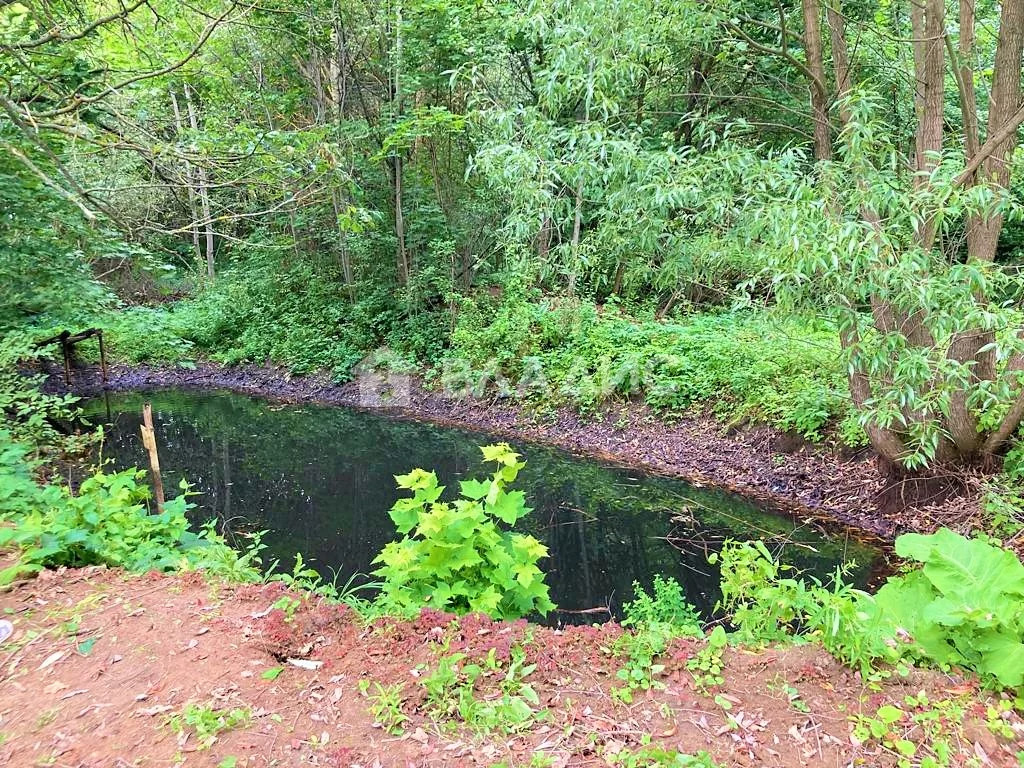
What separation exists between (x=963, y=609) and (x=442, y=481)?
6.03 m

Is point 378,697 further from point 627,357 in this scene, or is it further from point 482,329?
point 482,329

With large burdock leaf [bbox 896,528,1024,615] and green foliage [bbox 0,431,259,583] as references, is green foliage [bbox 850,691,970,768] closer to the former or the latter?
large burdock leaf [bbox 896,528,1024,615]

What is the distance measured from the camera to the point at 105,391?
41.9 ft

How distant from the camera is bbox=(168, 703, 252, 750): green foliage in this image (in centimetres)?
202

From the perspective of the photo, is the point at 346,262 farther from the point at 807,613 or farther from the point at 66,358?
the point at 807,613

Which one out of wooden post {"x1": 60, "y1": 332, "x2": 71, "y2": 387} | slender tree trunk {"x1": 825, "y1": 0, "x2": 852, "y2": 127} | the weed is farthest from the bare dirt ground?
wooden post {"x1": 60, "y1": 332, "x2": 71, "y2": 387}

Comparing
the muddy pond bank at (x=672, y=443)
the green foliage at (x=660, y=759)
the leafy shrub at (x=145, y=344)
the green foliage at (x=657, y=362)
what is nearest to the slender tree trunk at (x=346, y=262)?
the muddy pond bank at (x=672, y=443)

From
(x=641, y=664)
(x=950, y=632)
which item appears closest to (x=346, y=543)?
(x=641, y=664)

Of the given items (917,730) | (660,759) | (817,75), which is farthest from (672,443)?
(660,759)

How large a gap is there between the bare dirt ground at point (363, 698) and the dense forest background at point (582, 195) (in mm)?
2189

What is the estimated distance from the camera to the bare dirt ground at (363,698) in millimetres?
2000

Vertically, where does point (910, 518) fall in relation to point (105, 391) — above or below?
above

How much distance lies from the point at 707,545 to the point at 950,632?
3186mm

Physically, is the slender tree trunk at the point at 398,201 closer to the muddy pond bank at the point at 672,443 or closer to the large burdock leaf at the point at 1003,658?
the muddy pond bank at the point at 672,443
